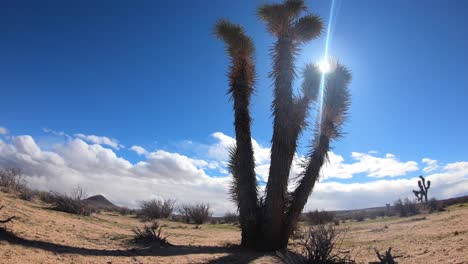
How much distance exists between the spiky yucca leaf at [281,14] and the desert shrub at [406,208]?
19.6 meters

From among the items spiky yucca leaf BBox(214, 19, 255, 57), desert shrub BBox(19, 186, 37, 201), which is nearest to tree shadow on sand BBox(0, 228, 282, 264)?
spiky yucca leaf BBox(214, 19, 255, 57)

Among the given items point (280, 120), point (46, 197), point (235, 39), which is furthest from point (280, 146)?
point (46, 197)

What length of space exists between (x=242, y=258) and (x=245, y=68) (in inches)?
249

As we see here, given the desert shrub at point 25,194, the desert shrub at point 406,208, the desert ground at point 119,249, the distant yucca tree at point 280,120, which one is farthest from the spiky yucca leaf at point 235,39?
the desert shrub at point 406,208

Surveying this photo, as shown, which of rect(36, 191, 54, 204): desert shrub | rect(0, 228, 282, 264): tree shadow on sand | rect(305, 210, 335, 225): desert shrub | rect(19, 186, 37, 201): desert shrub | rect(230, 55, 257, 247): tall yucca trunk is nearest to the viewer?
rect(0, 228, 282, 264): tree shadow on sand

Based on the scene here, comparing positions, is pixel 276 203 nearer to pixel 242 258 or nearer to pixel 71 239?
pixel 242 258

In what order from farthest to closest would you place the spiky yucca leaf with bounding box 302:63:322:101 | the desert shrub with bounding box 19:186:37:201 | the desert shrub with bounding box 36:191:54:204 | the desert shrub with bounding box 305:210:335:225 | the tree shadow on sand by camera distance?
1. the desert shrub with bounding box 305:210:335:225
2. the desert shrub with bounding box 19:186:37:201
3. the desert shrub with bounding box 36:191:54:204
4. the spiky yucca leaf with bounding box 302:63:322:101
5. the tree shadow on sand

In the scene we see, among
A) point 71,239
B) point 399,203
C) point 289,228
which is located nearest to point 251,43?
point 289,228

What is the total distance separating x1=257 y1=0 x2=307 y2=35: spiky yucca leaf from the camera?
1316 centimetres

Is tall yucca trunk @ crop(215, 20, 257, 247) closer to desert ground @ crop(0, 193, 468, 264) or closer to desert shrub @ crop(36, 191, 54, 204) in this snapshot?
desert ground @ crop(0, 193, 468, 264)

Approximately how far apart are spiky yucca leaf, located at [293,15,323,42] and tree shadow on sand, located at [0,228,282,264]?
7.05 meters

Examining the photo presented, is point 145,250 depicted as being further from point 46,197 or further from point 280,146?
point 46,197

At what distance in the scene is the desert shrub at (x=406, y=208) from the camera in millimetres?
28125

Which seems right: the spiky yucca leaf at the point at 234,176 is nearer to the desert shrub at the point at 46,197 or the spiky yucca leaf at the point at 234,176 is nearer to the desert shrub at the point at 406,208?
the desert shrub at the point at 46,197
